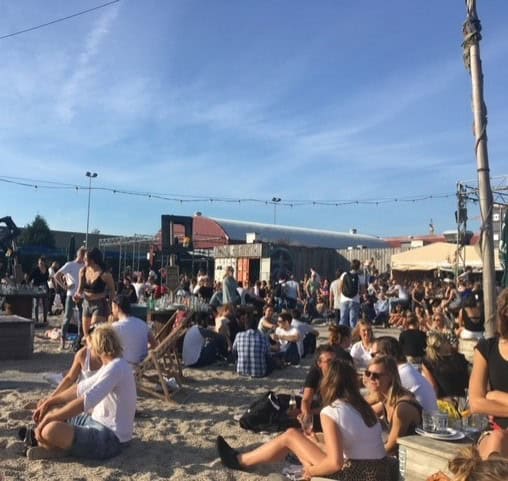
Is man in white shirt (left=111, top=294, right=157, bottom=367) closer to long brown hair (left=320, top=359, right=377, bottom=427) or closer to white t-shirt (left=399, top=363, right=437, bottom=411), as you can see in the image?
white t-shirt (left=399, top=363, right=437, bottom=411)

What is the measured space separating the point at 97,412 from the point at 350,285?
6.81 metres

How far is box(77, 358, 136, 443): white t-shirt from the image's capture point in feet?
13.3

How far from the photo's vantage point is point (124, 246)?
92.6 ft

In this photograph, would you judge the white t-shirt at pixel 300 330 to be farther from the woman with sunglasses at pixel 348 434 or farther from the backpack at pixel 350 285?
the woman with sunglasses at pixel 348 434

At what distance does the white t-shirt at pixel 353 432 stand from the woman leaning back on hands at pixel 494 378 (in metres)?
0.57

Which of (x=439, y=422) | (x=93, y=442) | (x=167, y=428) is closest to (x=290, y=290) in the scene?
(x=167, y=428)

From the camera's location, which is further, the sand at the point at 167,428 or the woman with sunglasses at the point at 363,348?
the woman with sunglasses at the point at 363,348

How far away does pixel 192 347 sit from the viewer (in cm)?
809

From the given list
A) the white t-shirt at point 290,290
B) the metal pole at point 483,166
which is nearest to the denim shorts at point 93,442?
the metal pole at point 483,166

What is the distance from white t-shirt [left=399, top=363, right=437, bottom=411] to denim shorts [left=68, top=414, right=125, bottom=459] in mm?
2187

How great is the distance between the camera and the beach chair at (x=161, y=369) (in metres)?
6.11

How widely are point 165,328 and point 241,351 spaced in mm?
1085

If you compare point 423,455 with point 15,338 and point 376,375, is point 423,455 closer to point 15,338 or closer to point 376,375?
point 376,375

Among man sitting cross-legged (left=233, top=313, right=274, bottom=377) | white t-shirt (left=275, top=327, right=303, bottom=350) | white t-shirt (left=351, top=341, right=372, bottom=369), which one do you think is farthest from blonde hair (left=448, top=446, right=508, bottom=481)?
white t-shirt (left=275, top=327, right=303, bottom=350)
